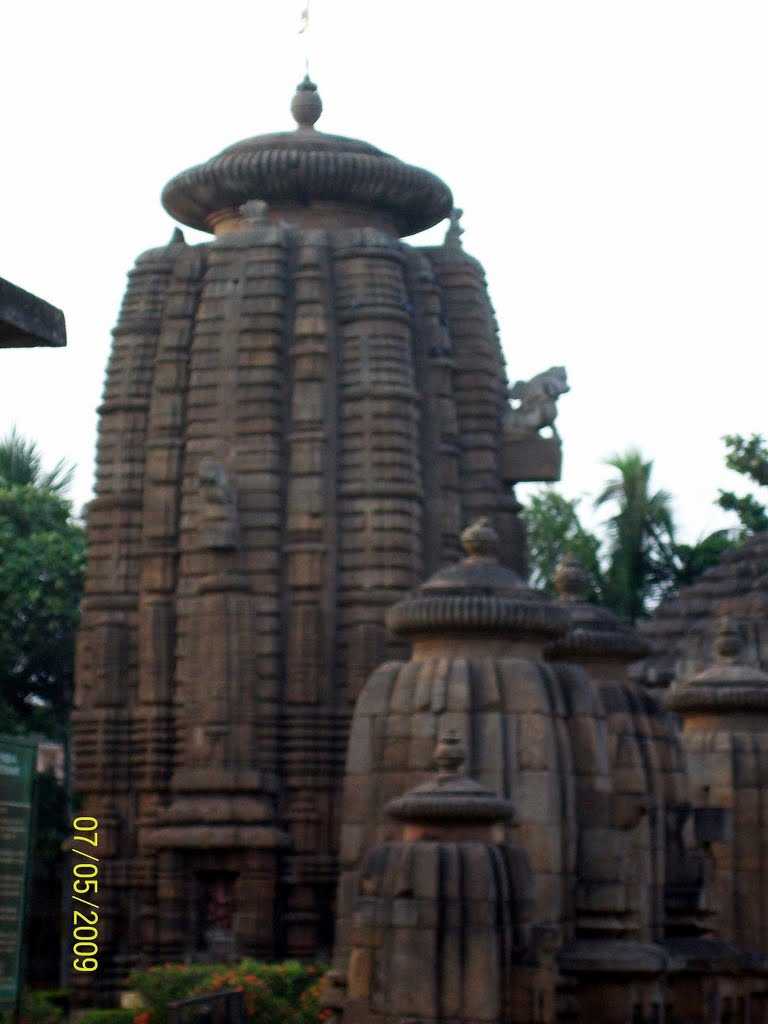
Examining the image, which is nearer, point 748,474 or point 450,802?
point 450,802

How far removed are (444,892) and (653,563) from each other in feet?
117

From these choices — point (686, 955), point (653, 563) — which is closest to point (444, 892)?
point (686, 955)

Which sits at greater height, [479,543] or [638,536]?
[638,536]

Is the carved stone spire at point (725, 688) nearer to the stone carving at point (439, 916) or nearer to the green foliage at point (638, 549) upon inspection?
the stone carving at point (439, 916)

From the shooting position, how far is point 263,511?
36.2 metres

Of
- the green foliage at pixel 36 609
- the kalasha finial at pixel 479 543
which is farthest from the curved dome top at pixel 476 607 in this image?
the green foliage at pixel 36 609

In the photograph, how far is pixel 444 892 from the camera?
60.8ft

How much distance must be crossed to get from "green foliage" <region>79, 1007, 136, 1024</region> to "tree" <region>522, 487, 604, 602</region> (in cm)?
2560

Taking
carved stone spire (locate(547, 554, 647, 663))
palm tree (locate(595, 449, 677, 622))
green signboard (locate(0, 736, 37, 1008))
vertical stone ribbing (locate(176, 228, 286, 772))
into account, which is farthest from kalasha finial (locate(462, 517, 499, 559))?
palm tree (locate(595, 449, 677, 622))

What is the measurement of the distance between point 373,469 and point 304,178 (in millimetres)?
5028

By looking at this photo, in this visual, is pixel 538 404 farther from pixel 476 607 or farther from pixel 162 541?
pixel 476 607

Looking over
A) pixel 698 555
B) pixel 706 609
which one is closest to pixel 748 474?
pixel 698 555

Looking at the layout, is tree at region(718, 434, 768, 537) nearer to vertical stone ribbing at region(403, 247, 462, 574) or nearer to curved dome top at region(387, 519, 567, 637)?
vertical stone ribbing at region(403, 247, 462, 574)

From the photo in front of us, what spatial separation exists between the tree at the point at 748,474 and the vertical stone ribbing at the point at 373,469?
17.1 m
